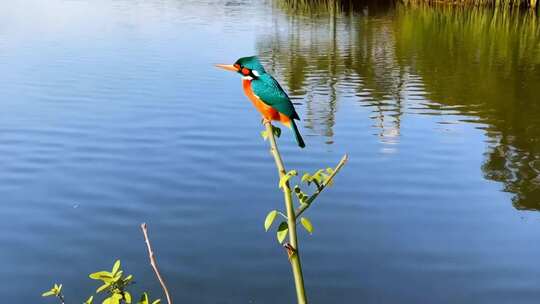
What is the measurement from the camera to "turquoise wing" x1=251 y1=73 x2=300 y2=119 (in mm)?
2373

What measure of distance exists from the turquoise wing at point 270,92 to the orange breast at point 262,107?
17 millimetres

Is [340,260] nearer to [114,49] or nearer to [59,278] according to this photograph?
[59,278]

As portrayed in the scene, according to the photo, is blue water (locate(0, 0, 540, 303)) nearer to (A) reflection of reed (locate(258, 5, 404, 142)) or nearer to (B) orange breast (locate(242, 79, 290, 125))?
(A) reflection of reed (locate(258, 5, 404, 142))

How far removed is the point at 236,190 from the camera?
5.87 meters

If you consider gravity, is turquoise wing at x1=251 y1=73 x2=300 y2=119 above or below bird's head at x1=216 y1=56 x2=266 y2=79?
below

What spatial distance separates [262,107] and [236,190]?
348 centimetres

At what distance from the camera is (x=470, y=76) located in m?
12.5

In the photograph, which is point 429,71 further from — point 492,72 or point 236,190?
point 236,190

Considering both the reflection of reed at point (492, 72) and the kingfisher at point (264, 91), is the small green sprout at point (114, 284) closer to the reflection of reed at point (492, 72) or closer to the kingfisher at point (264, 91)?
the kingfisher at point (264, 91)

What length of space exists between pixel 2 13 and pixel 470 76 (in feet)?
44.7

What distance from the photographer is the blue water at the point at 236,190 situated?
14.2 feet

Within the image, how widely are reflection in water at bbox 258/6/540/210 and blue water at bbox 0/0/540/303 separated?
0.08 meters

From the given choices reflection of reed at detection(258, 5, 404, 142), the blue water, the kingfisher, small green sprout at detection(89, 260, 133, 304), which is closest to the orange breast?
the kingfisher

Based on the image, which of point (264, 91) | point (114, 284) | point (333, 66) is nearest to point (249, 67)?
point (264, 91)
